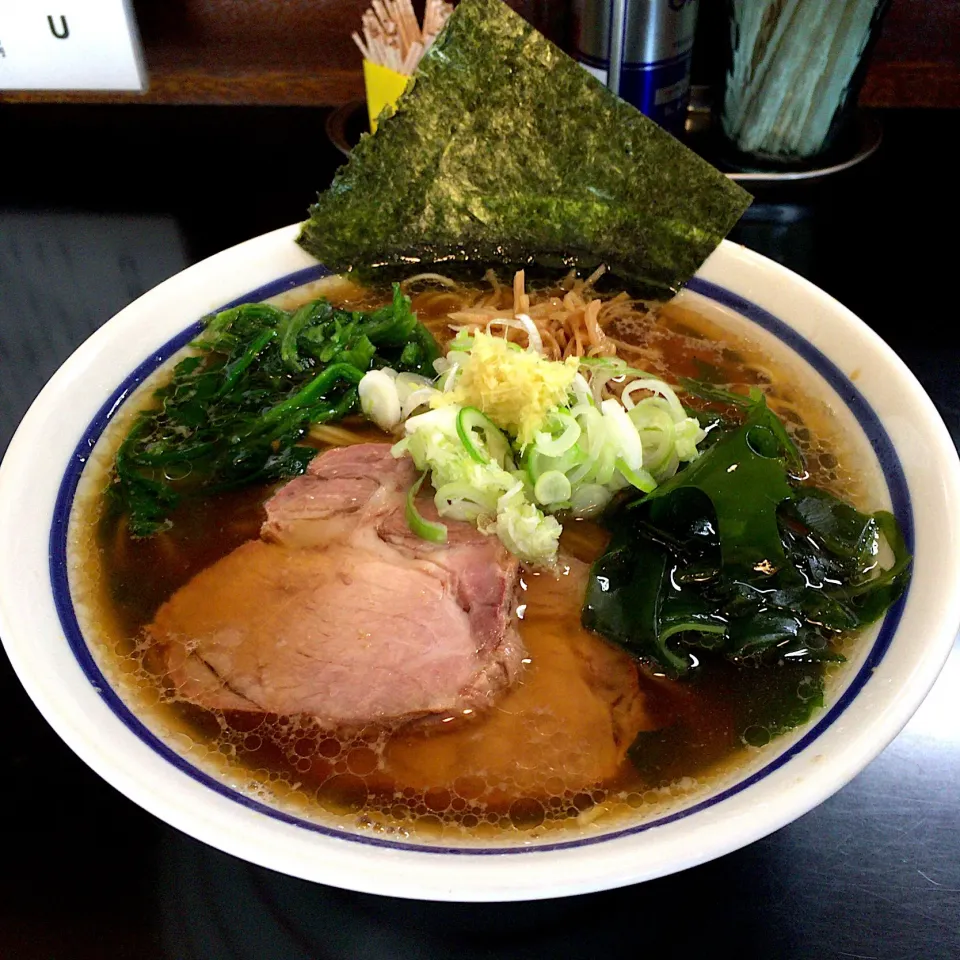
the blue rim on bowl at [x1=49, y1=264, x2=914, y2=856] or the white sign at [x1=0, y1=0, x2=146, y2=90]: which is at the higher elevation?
the white sign at [x1=0, y1=0, x2=146, y2=90]

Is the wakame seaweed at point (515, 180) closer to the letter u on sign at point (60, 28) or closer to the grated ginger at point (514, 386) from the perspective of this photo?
the grated ginger at point (514, 386)

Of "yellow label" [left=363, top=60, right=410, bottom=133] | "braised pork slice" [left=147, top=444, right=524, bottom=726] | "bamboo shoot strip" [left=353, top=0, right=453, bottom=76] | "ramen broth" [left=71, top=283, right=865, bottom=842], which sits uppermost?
"bamboo shoot strip" [left=353, top=0, right=453, bottom=76]

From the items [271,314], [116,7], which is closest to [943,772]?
[271,314]

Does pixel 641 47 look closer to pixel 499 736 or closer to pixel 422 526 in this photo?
pixel 422 526

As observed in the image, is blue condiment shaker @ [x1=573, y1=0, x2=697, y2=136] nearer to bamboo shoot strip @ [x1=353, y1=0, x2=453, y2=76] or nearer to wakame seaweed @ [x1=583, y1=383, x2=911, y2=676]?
bamboo shoot strip @ [x1=353, y1=0, x2=453, y2=76]

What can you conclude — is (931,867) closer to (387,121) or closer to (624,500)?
(624,500)

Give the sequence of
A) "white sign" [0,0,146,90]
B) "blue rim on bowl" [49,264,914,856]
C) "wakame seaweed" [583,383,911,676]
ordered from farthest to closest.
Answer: "white sign" [0,0,146,90]
"wakame seaweed" [583,383,911,676]
"blue rim on bowl" [49,264,914,856]

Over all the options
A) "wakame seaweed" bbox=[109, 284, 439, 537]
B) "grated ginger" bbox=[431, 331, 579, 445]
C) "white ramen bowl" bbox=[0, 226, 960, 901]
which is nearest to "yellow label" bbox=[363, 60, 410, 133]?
"wakame seaweed" bbox=[109, 284, 439, 537]
